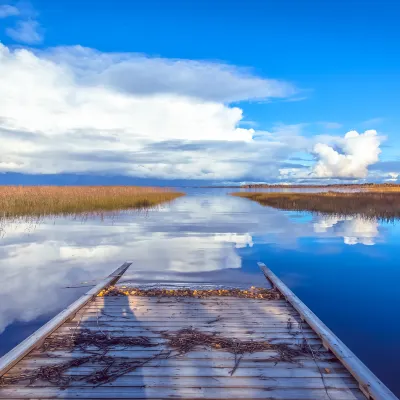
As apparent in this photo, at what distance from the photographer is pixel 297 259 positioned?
12.3m

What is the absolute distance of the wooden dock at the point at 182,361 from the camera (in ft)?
12.0

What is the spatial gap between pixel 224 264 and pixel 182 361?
7.17m

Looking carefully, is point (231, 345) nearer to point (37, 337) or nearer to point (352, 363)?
point (352, 363)

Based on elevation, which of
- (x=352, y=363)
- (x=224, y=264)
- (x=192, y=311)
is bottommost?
(x=224, y=264)

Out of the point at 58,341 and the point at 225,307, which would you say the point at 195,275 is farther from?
the point at 58,341

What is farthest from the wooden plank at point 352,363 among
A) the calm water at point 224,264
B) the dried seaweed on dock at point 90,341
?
the dried seaweed on dock at point 90,341

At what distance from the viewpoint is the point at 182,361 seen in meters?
4.26

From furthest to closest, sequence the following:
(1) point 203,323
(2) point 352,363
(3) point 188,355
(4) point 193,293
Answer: (4) point 193,293 < (1) point 203,323 < (3) point 188,355 < (2) point 352,363

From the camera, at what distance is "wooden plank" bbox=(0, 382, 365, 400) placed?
355 cm

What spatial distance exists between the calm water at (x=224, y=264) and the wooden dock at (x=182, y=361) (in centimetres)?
141

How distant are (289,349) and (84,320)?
9.96 ft

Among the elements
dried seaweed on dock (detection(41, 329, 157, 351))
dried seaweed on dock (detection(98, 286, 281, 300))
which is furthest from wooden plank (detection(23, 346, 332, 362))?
dried seaweed on dock (detection(98, 286, 281, 300))

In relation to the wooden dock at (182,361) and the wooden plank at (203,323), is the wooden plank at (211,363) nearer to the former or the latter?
the wooden dock at (182,361)

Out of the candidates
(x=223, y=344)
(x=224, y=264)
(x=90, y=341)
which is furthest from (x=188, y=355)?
(x=224, y=264)
